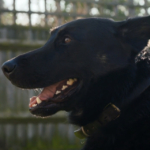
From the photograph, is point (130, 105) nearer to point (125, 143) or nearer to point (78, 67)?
point (125, 143)

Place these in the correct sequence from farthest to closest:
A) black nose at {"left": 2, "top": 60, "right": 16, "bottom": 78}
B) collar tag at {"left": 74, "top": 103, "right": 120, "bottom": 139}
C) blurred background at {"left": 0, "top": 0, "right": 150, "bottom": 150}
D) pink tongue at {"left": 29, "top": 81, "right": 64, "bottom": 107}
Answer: blurred background at {"left": 0, "top": 0, "right": 150, "bottom": 150} < pink tongue at {"left": 29, "top": 81, "right": 64, "bottom": 107} < black nose at {"left": 2, "top": 60, "right": 16, "bottom": 78} < collar tag at {"left": 74, "top": 103, "right": 120, "bottom": 139}

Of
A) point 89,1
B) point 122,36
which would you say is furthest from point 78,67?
point 89,1

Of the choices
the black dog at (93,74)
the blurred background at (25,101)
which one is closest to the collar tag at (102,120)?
the black dog at (93,74)

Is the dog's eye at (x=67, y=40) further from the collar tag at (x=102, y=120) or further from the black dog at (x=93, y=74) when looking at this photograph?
the collar tag at (x=102, y=120)

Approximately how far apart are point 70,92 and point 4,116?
134 inches

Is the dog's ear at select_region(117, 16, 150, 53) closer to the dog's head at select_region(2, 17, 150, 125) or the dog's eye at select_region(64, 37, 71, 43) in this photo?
the dog's head at select_region(2, 17, 150, 125)

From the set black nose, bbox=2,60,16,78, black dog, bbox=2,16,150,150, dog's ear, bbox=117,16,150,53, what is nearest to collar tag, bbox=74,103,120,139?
black dog, bbox=2,16,150,150

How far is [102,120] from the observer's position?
9.43ft

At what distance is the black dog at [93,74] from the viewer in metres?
2.84

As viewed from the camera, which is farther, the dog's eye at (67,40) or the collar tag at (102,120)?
the dog's eye at (67,40)

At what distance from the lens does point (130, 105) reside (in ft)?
9.32

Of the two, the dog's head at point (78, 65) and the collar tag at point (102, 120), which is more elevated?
the dog's head at point (78, 65)

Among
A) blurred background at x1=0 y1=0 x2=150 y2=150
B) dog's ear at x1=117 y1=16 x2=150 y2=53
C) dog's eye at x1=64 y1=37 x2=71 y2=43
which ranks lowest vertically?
blurred background at x1=0 y1=0 x2=150 y2=150

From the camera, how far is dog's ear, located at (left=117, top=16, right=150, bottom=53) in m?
2.99
